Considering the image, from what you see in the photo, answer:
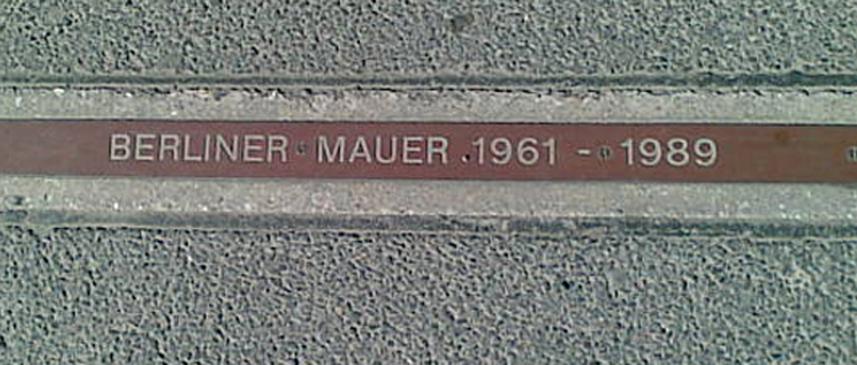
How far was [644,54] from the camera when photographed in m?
1.83

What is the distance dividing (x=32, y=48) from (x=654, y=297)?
1516 mm

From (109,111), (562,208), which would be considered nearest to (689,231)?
(562,208)

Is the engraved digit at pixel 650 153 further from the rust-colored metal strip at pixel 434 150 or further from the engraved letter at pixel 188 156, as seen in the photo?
the engraved letter at pixel 188 156

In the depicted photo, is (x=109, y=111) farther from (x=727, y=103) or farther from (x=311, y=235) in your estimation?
(x=727, y=103)

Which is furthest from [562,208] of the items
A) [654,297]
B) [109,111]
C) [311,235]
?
[109,111]

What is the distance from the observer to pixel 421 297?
175cm

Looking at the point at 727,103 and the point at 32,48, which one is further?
the point at 32,48

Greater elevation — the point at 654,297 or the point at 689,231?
the point at 689,231

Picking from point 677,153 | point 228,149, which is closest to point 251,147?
point 228,149

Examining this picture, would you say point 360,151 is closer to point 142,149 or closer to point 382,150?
point 382,150

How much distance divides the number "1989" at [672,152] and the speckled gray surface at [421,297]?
16 centimetres

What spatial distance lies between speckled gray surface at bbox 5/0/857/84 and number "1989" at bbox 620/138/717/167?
16 centimetres

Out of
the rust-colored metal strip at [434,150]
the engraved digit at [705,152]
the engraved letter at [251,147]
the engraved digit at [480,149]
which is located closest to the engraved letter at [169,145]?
the rust-colored metal strip at [434,150]

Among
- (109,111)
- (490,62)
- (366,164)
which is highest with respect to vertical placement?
(490,62)
